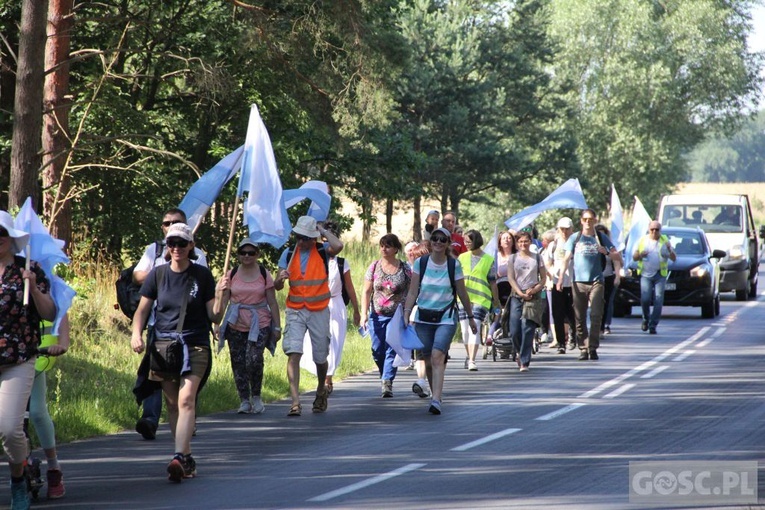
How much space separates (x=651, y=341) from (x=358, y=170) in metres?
9.31

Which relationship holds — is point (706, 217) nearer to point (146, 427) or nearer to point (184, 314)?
point (146, 427)

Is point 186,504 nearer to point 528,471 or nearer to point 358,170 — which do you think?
point 528,471

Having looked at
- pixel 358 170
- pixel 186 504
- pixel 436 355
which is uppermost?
pixel 358 170

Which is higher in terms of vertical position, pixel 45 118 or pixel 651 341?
pixel 45 118

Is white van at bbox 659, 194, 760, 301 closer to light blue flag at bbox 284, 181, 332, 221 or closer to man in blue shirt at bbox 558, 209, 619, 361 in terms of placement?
man in blue shirt at bbox 558, 209, 619, 361

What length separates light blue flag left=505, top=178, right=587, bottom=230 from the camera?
20.5 meters

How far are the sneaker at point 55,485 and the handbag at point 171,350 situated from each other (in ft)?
3.53

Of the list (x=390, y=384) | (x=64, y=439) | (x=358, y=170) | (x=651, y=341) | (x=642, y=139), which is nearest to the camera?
(x=64, y=439)

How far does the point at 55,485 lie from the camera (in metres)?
8.60

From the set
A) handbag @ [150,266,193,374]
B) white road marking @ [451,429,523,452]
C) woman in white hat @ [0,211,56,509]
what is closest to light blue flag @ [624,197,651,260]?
white road marking @ [451,429,523,452]

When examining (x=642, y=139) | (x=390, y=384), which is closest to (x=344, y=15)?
(x=390, y=384)

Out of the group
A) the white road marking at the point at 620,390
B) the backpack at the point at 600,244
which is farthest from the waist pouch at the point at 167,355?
the backpack at the point at 600,244

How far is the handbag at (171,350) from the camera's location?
9133 mm

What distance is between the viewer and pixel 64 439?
11.2m
